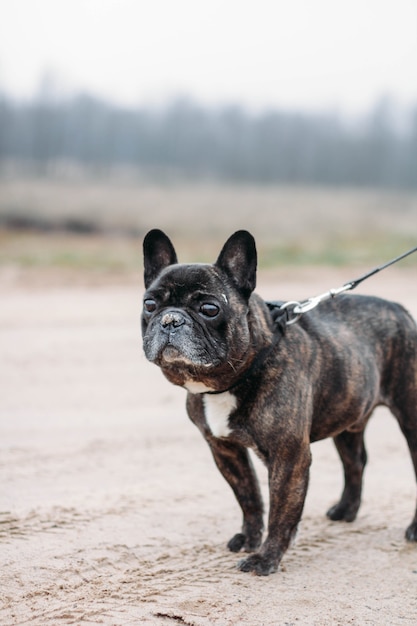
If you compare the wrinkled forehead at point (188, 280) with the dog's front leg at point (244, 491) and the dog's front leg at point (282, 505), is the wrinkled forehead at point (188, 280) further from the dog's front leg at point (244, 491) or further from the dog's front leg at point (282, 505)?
the dog's front leg at point (244, 491)

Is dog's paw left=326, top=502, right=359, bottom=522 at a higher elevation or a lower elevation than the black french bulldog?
lower

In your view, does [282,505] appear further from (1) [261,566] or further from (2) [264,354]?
(2) [264,354]

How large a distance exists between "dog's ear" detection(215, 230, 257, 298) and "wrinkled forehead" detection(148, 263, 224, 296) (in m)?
0.09

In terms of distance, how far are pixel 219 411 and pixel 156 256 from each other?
0.92 meters

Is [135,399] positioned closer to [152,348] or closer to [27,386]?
[27,386]

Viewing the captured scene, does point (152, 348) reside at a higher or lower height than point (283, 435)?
higher

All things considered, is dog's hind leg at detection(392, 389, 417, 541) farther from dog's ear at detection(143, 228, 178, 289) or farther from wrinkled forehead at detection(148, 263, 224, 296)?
dog's ear at detection(143, 228, 178, 289)

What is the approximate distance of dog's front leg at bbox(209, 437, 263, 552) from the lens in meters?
4.82

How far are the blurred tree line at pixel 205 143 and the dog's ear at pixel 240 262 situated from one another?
1175 inches

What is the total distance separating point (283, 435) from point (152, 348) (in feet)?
3.09

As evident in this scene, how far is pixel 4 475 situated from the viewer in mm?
6035

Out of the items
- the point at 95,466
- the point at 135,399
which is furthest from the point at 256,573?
the point at 135,399

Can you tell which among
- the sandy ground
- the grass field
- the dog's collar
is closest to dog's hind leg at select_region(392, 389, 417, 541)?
the sandy ground

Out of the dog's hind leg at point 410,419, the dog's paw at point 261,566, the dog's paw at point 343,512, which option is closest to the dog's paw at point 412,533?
the dog's hind leg at point 410,419
